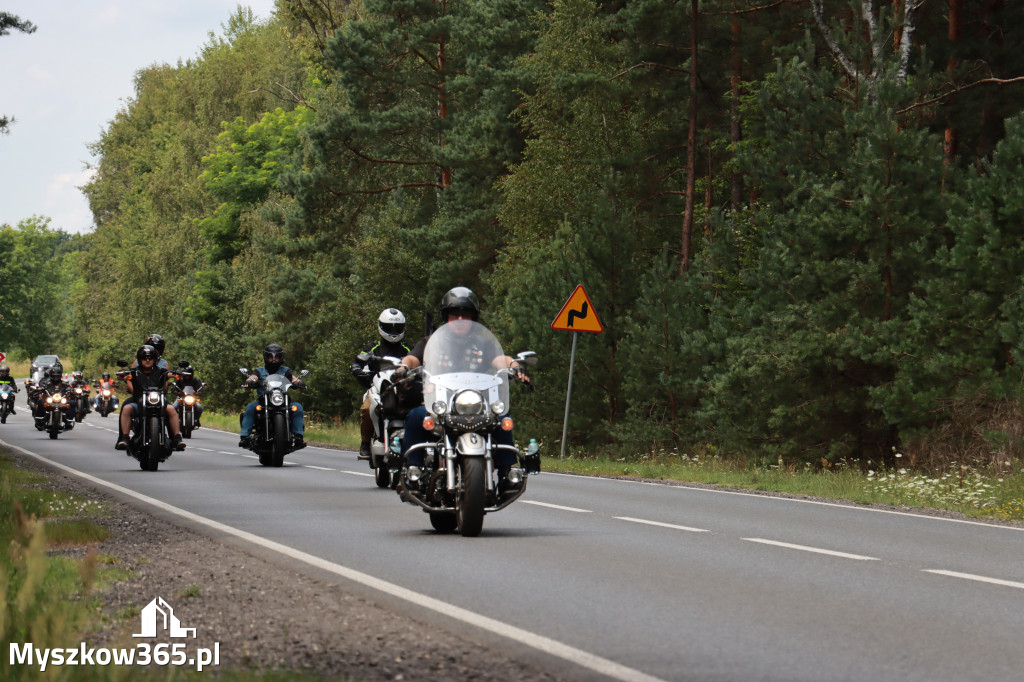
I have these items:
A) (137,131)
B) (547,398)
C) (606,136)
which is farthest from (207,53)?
(547,398)

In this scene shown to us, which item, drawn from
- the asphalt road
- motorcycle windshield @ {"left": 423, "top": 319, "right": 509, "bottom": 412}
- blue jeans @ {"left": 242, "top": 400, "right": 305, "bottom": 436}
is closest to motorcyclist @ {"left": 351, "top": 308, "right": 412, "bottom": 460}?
the asphalt road

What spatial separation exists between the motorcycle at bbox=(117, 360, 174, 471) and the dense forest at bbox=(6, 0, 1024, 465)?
9.87m

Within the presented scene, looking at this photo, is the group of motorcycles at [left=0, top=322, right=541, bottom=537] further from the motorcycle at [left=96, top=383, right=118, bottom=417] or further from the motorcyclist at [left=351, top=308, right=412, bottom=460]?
the motorcycle at [left=96, top=383, right=118, bottom=417]

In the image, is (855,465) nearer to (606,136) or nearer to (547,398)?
(547,398)

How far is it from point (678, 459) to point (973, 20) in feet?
36.5

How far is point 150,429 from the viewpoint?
22.1 m

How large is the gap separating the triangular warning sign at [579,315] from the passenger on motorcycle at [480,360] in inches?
538

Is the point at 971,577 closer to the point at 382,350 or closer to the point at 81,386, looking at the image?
the point at 382,350

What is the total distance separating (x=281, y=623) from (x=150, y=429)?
14922 millimetres

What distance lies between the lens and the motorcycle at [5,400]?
51.3m

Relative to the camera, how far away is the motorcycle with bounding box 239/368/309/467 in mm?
23266

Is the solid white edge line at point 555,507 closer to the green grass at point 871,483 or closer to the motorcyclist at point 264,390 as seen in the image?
the green grass at point 871,483

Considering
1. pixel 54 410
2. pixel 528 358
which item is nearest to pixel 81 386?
pixel 54 410

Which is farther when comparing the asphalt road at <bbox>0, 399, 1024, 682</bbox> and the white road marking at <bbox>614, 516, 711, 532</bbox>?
the white road marking at <bbox>614, 516, 711, 532</bbox>
